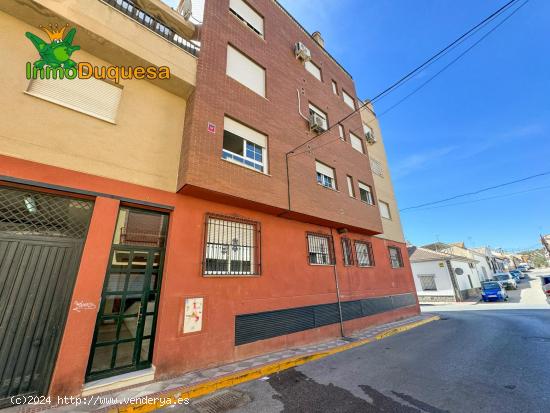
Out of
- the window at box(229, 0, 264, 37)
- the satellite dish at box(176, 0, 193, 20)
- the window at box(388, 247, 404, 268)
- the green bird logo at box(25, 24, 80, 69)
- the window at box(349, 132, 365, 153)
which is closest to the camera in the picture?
the green bird logo at box(25, 24, 80, 69)

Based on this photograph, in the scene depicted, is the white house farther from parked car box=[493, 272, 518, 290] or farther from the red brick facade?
the red brick facade

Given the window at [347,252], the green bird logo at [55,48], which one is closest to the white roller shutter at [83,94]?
the green bird logo at [55,48]

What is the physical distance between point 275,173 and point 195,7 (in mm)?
6951

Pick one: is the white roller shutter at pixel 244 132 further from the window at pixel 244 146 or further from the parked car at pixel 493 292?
the parked car at pixel 493 292

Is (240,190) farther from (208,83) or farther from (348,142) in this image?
(348,142)

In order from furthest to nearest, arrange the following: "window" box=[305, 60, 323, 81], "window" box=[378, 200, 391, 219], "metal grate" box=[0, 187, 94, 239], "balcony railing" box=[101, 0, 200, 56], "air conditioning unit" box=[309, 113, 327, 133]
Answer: "window" box=[378, 200, 391, 219], "window" box=[305, 60, 323, 81], "air conditioning unit" box=[309, 113, 327, 133], "balcony railing" box=[101, 0, 200, 56], "metal grate" box=[0, 187, 94, 239]

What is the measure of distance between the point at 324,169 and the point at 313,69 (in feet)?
19.3

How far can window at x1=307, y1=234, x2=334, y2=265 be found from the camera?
8.36 metres

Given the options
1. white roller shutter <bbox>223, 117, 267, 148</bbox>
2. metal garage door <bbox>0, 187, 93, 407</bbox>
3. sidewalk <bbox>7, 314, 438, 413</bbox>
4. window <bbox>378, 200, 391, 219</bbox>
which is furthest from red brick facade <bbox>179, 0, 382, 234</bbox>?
sidewalk <bbox>7, 314, 438, 413</bbox>

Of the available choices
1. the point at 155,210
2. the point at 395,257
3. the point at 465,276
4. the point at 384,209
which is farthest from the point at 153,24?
the point at 465,276

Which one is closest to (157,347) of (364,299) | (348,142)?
(364,299)

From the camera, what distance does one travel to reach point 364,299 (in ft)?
31.2

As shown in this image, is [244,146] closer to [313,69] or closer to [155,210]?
[155,210]

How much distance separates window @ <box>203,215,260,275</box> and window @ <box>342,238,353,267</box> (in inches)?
179
